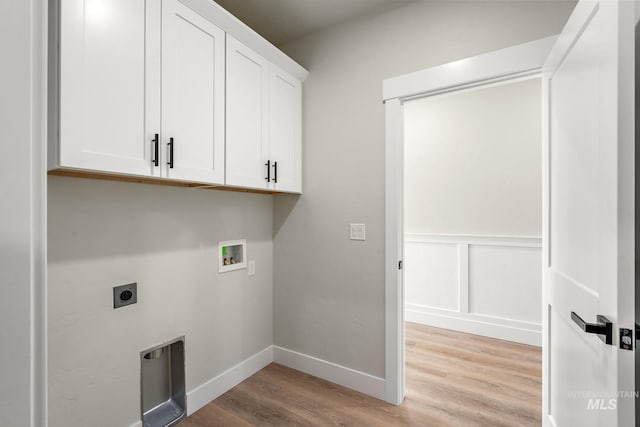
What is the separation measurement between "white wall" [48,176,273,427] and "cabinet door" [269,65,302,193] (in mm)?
354

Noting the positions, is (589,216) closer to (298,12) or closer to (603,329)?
(603,329)

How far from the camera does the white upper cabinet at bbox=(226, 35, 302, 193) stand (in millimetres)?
1838

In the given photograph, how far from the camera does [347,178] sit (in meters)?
2.23

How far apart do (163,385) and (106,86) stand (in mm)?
1673

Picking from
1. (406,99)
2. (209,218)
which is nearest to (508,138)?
(406,99)

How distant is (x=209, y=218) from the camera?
2.05m

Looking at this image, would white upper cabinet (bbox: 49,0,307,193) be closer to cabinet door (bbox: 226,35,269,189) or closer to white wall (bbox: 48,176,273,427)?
cabinet door (bbox: 226,35,269,189)

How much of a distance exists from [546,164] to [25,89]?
1.93m

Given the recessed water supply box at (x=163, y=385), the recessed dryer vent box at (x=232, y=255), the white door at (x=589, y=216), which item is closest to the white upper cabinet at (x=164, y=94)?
the recessed dryer vent box at (x=232, y=255)

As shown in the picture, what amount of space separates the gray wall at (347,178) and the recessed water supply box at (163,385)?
2.76 feet

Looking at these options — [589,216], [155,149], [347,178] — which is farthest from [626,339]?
[155,149]

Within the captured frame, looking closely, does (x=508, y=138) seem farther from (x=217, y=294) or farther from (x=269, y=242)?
(x=217, y=294)

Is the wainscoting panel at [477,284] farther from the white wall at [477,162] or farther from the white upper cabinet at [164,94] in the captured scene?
the white upper cabinet at [164,94]

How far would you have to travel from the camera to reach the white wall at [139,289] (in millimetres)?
1388
